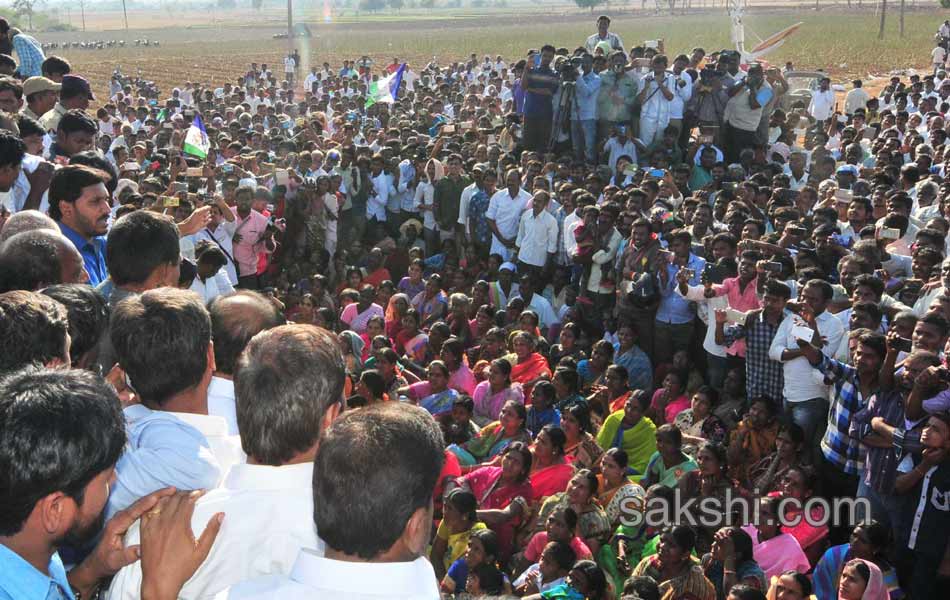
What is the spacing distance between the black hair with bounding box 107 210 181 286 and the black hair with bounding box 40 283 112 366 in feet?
2.10

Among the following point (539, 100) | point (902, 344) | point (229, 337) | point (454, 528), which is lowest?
point (454, 528)

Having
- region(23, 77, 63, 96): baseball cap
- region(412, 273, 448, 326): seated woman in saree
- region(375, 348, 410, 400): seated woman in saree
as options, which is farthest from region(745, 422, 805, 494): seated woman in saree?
region(23, 77, 63, 96): baseball cap

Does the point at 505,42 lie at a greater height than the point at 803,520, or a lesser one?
greater

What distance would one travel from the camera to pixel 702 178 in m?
11.7

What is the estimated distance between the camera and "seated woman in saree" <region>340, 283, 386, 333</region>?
30.7 ft

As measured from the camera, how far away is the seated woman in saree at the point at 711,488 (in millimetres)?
5617

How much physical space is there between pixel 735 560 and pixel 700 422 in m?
1.94

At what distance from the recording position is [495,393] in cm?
734

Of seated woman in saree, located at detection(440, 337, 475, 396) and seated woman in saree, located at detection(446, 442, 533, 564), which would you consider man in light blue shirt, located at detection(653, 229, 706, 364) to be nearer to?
seated woman in saree, located at detection(440, 337, 475, 396)

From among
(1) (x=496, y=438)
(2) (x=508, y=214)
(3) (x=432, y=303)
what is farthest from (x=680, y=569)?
(2) (x=508, y=214)

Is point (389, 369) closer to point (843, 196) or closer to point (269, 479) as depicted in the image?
point (843, 196)

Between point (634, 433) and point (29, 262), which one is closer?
point (29, 262)

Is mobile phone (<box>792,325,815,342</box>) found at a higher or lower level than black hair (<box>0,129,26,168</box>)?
lower

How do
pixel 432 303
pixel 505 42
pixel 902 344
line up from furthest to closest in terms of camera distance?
pixel 505 42
pixel 432 303
pixel 902 344
